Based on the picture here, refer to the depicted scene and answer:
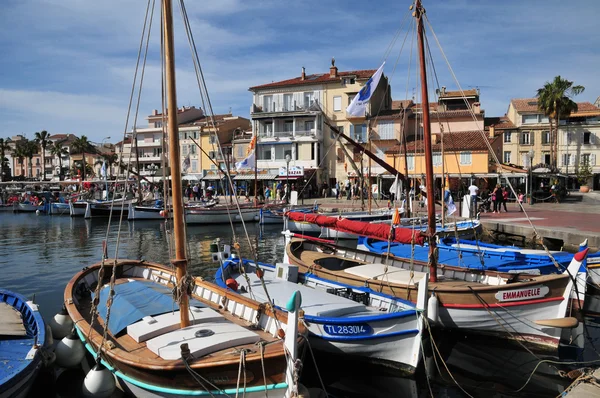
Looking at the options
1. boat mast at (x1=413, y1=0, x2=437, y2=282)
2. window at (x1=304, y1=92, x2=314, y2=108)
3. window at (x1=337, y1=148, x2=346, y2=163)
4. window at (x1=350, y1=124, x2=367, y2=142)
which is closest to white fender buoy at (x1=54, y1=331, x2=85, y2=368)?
boat mast at (x1=413, y1=0, x2=437, y2=282)

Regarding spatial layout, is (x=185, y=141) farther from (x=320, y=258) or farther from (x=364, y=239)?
(x=320, y=258)

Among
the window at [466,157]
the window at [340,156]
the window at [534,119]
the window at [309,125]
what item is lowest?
the window at [466,157]

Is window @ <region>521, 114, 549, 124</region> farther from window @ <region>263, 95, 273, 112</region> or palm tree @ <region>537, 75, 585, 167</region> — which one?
window @ <region>263, 95, 273, 112</region>

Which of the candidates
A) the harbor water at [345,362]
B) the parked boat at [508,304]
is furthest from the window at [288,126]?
the parked boat at [508,304]

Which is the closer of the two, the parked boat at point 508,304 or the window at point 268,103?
the parked boat at point 508,304

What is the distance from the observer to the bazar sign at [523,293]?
10539 millimetres

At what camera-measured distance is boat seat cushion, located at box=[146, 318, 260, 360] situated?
7.11m

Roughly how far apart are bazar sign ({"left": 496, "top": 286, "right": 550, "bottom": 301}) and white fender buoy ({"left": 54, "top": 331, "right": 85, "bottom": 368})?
365 inches

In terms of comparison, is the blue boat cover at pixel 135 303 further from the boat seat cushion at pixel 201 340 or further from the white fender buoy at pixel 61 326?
the boat seat cushion at pixel 201 340

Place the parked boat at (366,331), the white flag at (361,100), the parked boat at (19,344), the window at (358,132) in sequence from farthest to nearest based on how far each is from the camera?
the window at (358,132) → the white flag at (361,100) → the parked boat at (366,331) → the parked boat at (19,344)

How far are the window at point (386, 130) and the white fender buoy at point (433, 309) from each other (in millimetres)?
46605

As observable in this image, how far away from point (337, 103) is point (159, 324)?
5188 centimetres

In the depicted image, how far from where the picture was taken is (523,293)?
10.6 metres

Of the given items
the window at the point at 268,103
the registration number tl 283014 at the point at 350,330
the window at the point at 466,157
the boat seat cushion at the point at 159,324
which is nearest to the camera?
the boat seat cushion at the point at 159,324
